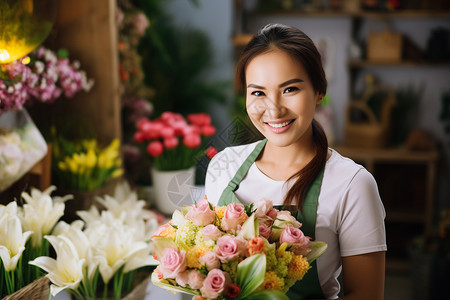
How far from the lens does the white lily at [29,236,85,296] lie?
125 centimetres

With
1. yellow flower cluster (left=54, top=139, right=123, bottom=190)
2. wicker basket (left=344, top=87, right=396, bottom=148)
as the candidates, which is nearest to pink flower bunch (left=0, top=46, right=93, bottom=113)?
yellow flower cluster (left=54, top=139, right=123, bottom=190)

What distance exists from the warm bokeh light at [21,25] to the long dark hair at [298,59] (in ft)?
2.01

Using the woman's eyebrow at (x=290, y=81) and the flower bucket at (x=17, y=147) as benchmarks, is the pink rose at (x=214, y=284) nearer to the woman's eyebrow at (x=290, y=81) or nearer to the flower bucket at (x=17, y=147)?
the woman's eyebrow at (x=290, y=81)

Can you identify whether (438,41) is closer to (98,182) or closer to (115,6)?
(115,6)

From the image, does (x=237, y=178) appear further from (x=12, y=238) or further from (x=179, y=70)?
(x=179, y=70)

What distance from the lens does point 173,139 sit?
222cm

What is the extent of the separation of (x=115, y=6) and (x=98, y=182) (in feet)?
2.28

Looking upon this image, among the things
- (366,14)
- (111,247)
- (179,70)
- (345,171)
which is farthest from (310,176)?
(366,14)

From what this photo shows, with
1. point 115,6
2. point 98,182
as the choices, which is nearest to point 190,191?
point 98,182

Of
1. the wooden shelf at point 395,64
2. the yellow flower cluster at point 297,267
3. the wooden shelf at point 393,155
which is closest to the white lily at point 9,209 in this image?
the yellow flower cluster at point 297,267

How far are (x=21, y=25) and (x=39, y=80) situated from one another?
300 millimetres

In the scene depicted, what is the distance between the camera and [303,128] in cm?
102

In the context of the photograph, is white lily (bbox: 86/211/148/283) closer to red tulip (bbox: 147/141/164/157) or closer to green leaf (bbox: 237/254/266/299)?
green leaf (bbox: 237/254/266/299)

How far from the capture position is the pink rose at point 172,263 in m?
0.87
